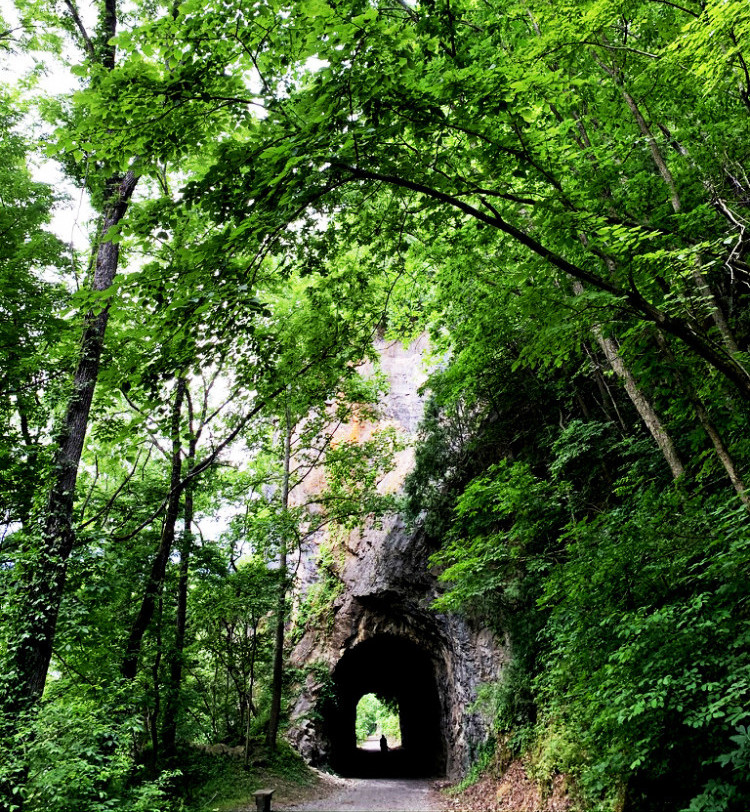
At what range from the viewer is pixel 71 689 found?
6.70 metres

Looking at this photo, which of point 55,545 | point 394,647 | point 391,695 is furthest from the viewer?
point 391,695

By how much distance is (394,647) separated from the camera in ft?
61.2

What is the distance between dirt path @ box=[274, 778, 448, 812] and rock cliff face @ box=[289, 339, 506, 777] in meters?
1.46

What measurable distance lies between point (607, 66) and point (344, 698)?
20.9 metres

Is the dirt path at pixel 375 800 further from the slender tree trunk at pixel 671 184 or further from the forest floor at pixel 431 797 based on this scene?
the slender tree trunk at pixel 671 184

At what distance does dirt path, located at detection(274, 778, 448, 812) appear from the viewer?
31.9 feet

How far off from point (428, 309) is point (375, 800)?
34.7 ft

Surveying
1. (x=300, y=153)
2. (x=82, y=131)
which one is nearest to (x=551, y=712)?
(x=300, y=153)

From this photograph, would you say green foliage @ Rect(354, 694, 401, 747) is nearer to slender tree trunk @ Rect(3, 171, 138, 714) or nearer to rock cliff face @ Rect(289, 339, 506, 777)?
rock cliff face @ Rect(289, 339, 506, 777)

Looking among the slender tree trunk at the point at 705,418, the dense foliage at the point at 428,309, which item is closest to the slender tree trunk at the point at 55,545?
the dense foliage at the point at 428,309

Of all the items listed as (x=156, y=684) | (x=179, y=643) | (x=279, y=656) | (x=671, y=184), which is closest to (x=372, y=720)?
(x=279, y=656)

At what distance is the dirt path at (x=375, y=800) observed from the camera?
9.73 metres

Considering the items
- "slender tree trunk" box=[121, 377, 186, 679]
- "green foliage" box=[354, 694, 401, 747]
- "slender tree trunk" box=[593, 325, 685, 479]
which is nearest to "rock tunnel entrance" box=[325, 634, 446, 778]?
"slender tree trunk" box=[121, 377, 186, 679]

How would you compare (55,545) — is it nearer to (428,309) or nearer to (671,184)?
(428,309)
